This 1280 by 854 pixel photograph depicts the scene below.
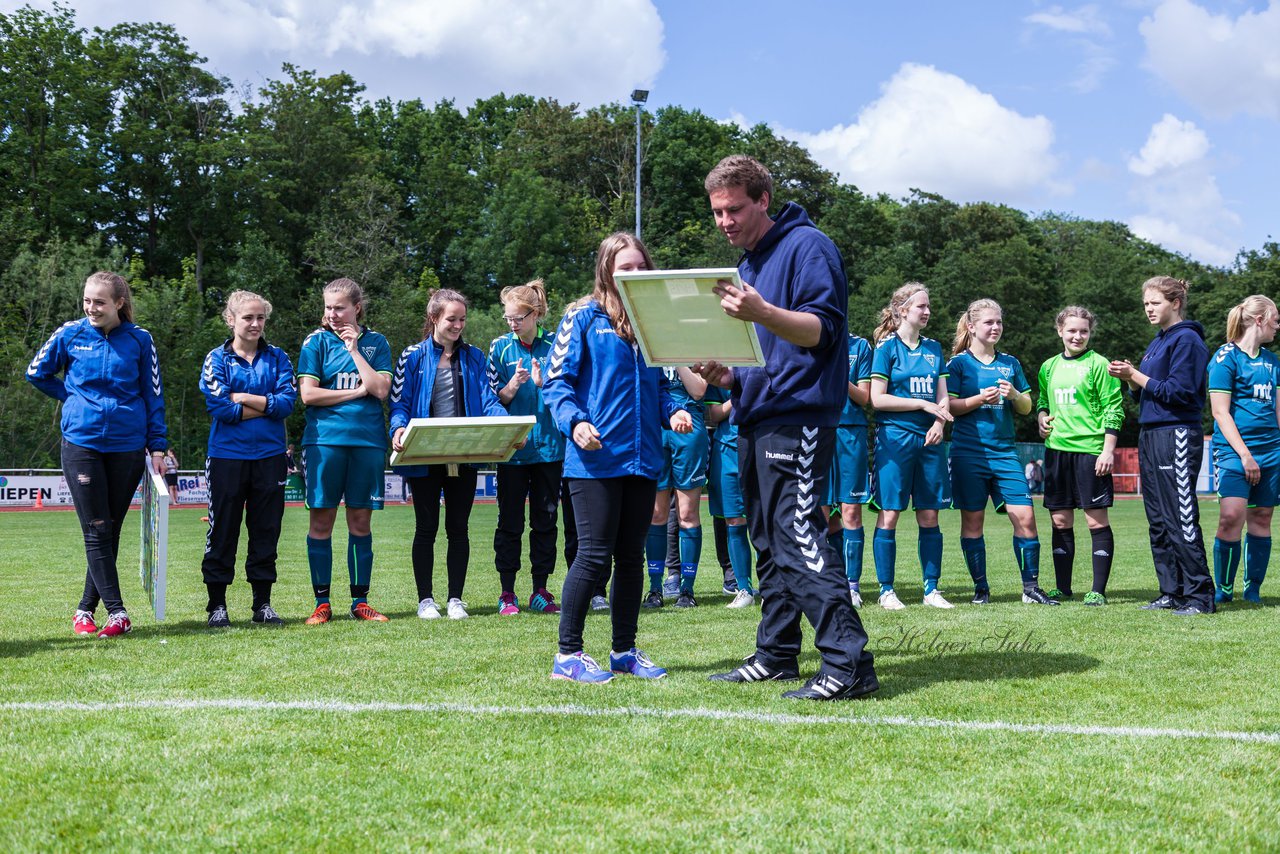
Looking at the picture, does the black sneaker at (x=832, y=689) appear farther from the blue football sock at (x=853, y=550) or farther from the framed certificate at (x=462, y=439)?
→ the blue football sock at (x=853, y=550)

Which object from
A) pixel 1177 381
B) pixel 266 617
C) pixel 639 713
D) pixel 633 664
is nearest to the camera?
pixel 639 713

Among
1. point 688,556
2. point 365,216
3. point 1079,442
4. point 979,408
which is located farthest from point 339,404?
point 365,216

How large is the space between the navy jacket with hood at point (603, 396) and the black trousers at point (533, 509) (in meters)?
3.32

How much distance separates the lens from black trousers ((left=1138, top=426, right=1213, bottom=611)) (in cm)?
781

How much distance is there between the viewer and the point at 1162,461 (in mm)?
8055

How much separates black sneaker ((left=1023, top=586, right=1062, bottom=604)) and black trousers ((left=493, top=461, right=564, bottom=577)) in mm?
3473

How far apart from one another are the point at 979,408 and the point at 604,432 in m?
4.44

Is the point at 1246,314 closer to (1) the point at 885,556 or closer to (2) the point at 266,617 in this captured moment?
(1) the point at 885,556

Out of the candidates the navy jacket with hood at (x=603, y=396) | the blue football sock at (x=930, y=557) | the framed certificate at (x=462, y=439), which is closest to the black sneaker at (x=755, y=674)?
the navy jacket with hood at (x=603, y=396)

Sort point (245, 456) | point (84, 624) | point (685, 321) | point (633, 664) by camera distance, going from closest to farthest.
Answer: point (685, 321) < point (633, 664) < point (84, 624) < point (245, 456)

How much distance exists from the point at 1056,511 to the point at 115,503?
21.4ft

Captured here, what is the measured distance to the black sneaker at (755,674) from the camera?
205 inches

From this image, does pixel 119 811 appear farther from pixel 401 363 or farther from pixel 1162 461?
pixel 1162 461

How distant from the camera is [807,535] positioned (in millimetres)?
4867
